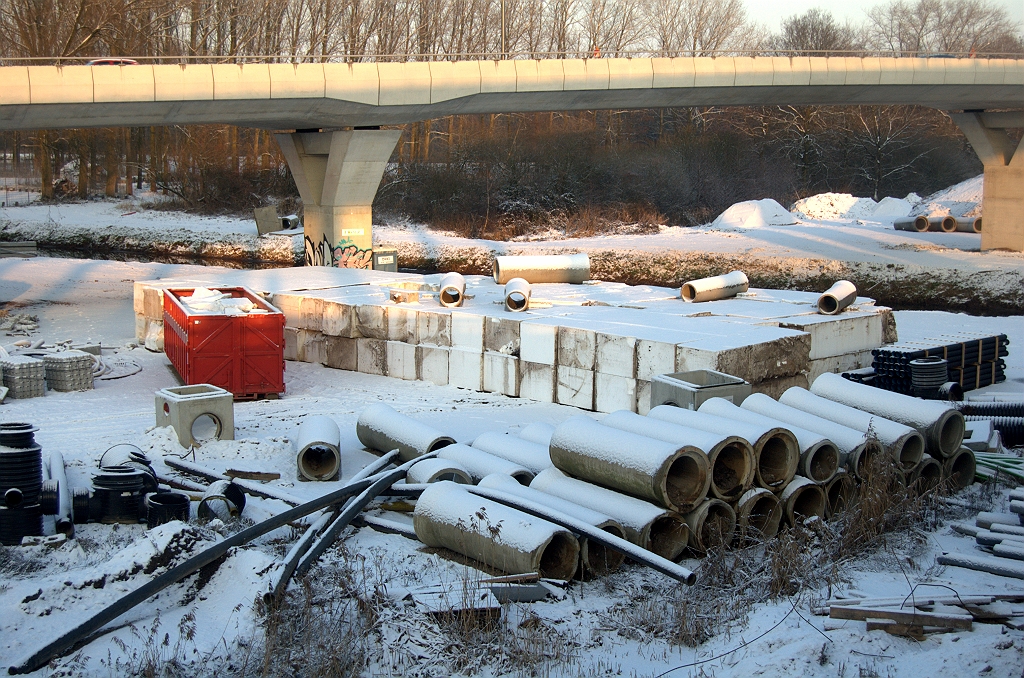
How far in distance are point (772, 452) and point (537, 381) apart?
697 cm

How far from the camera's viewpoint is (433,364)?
17203mm

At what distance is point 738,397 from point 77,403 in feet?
34.1

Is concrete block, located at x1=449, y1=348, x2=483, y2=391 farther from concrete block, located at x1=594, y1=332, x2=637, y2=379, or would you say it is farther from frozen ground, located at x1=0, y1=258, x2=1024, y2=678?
frozen ground, located at x1=0, y1=258, x2=1024, y2=678

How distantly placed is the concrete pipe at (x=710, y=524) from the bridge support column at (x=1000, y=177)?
31.1m

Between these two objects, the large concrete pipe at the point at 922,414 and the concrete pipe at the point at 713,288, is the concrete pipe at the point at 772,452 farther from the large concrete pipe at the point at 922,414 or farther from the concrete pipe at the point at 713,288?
the concrete pipe at the point at 713,288

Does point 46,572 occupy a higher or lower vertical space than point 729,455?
lower

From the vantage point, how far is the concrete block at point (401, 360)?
17.5 metres

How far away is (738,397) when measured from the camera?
11.9m

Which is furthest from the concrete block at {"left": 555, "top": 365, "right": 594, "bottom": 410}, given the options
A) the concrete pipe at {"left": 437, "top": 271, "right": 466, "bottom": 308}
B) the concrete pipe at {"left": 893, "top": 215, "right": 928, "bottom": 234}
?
the concrete pipe at {"left": 893, "top": 215, "right": 928, "bottom": 234}

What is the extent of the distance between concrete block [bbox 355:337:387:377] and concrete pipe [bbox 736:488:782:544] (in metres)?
10.1

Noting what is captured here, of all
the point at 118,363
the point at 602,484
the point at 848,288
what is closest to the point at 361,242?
the point at 118,363

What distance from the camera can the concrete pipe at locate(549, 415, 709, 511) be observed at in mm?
8219

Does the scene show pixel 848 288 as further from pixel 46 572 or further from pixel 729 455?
pixel 46 572

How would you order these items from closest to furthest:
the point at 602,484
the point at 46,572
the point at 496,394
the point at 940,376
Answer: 1. the point at 46,572
2. the point at 602,484
3. the point at 940,376
4. the point at 496,394
